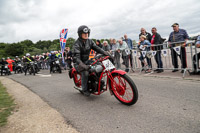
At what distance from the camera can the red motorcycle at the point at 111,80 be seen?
3392mm

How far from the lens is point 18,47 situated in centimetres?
9600

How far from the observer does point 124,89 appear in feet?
11.6

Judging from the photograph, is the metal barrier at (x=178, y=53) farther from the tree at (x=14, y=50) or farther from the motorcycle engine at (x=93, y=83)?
the tree at (x=14, y=50)

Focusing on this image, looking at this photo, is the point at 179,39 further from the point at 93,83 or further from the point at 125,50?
the point at 93,83

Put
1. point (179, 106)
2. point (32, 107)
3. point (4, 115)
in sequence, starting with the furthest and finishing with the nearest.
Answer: point (32, 107) → point (4, 115) → point (179, 106)

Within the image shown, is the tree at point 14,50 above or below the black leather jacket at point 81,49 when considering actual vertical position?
above

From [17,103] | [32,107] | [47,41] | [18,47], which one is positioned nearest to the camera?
[32,107]

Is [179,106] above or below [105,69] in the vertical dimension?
below

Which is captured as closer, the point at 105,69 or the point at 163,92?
the point at 105,69

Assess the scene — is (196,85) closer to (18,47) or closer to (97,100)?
(97,100)

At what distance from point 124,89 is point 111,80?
15.6 inches

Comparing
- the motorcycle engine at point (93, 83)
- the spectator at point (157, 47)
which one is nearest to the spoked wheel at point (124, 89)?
the motorcycle engine at point (93, 83)

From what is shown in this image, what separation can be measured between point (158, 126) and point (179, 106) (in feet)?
3.55

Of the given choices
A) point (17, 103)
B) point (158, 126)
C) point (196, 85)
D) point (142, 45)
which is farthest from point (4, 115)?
point (142, 45)
